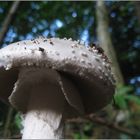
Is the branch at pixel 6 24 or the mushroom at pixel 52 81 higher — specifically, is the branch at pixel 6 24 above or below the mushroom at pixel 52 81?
above

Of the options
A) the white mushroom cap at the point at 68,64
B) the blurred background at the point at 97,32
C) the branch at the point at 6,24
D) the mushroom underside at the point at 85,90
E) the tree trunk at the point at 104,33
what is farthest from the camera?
the tree trunk at the point at 104,33

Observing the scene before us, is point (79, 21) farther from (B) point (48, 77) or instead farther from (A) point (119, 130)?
(B) point (48, 77)

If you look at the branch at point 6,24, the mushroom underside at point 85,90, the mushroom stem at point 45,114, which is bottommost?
the mushroom stem at point 45,114

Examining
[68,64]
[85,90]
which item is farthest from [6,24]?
[68,64]

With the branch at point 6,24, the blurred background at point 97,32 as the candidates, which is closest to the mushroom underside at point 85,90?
the blurred background at point 97,32

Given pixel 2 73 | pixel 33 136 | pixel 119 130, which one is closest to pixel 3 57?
pixel 2 73

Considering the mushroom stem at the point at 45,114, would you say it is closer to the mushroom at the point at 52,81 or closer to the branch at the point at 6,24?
the mushroom at the point at 52,81

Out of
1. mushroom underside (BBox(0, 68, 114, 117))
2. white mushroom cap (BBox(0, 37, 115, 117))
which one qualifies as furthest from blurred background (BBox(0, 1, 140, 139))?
→ white mushroom cap (BBox(0, 37, 115, 117))
